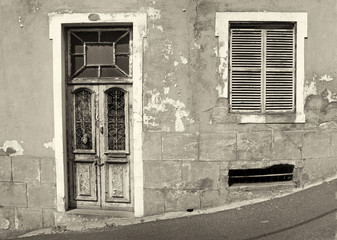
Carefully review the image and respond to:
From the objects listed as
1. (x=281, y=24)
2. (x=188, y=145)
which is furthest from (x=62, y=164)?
(x=281, y=24)

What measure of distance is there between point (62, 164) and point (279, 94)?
398cm

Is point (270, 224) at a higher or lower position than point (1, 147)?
lower

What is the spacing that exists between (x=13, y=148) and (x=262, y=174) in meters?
4.44

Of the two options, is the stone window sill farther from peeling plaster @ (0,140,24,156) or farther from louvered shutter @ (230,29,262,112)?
peeling plaster @ (0,140,24,156)

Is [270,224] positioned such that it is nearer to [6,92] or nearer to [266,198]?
[266,198]

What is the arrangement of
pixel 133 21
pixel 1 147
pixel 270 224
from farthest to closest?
1. pixel 1 147
2. pixel 133 21
3. pixel 270 224

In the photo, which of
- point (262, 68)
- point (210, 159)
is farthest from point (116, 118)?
point (262, 68)

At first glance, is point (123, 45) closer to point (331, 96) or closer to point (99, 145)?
point (99, 145)

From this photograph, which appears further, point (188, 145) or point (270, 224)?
point (188, 145)

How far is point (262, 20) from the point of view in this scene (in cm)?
636

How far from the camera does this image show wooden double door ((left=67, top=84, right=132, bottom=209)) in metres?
6.79

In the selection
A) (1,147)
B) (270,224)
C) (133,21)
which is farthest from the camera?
(1,147)

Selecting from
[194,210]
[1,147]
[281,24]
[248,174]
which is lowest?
[194,210]

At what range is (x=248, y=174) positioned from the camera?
664 cm
